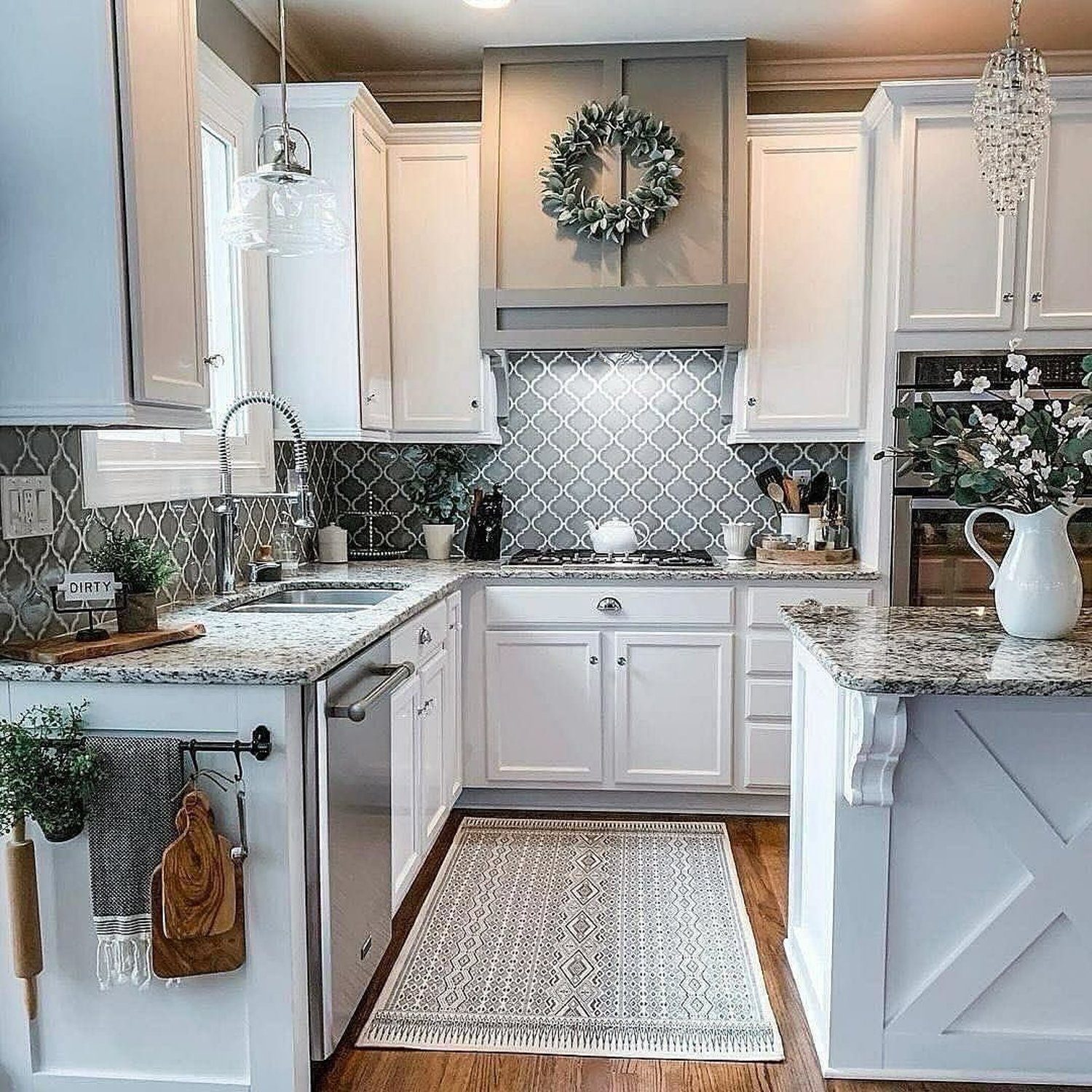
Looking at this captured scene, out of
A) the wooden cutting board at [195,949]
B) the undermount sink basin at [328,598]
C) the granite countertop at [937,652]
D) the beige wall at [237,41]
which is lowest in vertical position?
the wooden cutting board at [195,949]

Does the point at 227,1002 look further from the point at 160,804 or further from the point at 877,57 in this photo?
the point at 877,57

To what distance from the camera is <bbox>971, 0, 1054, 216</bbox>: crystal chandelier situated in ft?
7.73

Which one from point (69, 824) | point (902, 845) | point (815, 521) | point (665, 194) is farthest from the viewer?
point (815, 521)

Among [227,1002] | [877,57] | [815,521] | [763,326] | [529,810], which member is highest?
[877,57]

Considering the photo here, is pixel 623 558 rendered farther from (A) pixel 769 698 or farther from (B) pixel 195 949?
(B) pixel 195 949

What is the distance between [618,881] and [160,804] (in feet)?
5.44

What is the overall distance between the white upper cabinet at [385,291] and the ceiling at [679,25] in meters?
0.28

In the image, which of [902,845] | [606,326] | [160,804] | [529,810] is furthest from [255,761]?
[606,326]

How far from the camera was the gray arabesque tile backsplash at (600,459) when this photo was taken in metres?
4.22

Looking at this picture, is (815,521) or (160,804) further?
(815,521)

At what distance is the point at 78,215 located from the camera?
1.95 m

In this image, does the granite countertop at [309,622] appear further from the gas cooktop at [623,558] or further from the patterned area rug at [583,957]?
the patterned area rug at [583,957]

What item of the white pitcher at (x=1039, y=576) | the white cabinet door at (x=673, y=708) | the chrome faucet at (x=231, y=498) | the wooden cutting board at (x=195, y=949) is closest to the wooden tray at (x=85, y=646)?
the wooden cutting board at (x=195, y=949)

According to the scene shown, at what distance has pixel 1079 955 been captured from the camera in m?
2.10
